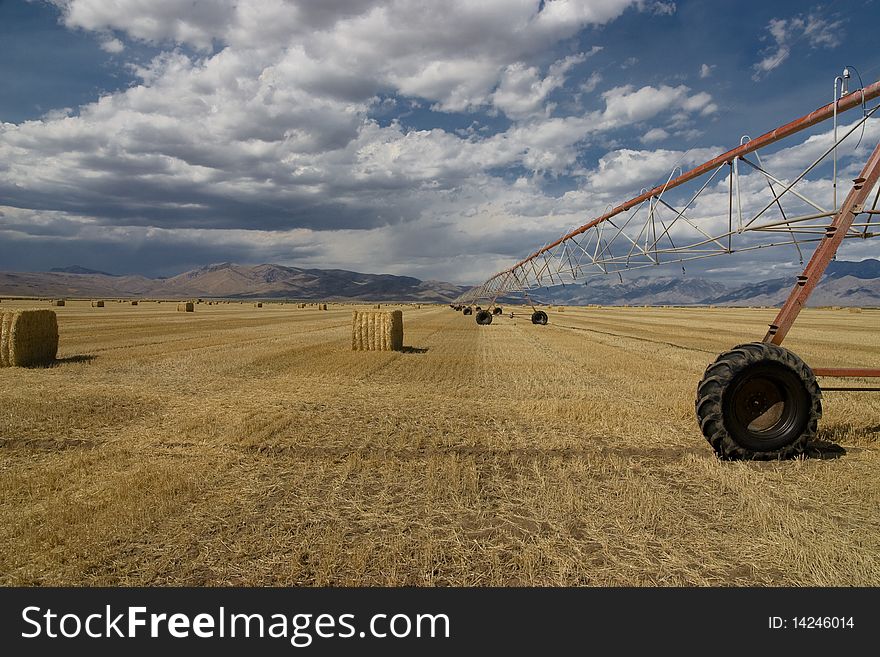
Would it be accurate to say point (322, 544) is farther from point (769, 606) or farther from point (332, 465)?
point (769, 606)

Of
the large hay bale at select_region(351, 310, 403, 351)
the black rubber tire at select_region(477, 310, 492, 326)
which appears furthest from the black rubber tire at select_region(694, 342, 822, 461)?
the black rubber tire at select_region(477, 310, 492, 326)

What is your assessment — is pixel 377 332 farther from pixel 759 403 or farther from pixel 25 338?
pixel 759 403

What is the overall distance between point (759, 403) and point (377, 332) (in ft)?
51.8

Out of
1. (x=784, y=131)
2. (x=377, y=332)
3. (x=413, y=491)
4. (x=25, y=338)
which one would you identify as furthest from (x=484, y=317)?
(x=413, y=491)

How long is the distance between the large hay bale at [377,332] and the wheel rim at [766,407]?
50.1ft

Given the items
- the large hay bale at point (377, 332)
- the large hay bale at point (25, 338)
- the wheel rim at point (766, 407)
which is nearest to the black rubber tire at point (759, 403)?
the wheel rim at point (766, 407)

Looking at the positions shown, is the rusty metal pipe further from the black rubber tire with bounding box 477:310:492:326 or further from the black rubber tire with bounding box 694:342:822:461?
the black rubber tire with bounding box 477:310:492:326

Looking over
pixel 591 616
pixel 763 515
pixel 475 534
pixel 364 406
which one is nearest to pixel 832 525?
pixel 763 515

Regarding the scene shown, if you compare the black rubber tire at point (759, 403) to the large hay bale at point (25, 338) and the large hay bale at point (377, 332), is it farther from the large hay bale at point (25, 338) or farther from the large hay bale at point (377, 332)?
the large hay bale at point (25, 338)

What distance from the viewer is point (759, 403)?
283 inches

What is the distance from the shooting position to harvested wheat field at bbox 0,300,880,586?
164 inches

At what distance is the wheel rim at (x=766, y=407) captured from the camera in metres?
6.80

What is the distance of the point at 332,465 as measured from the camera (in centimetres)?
699

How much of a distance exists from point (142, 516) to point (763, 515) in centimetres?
610
